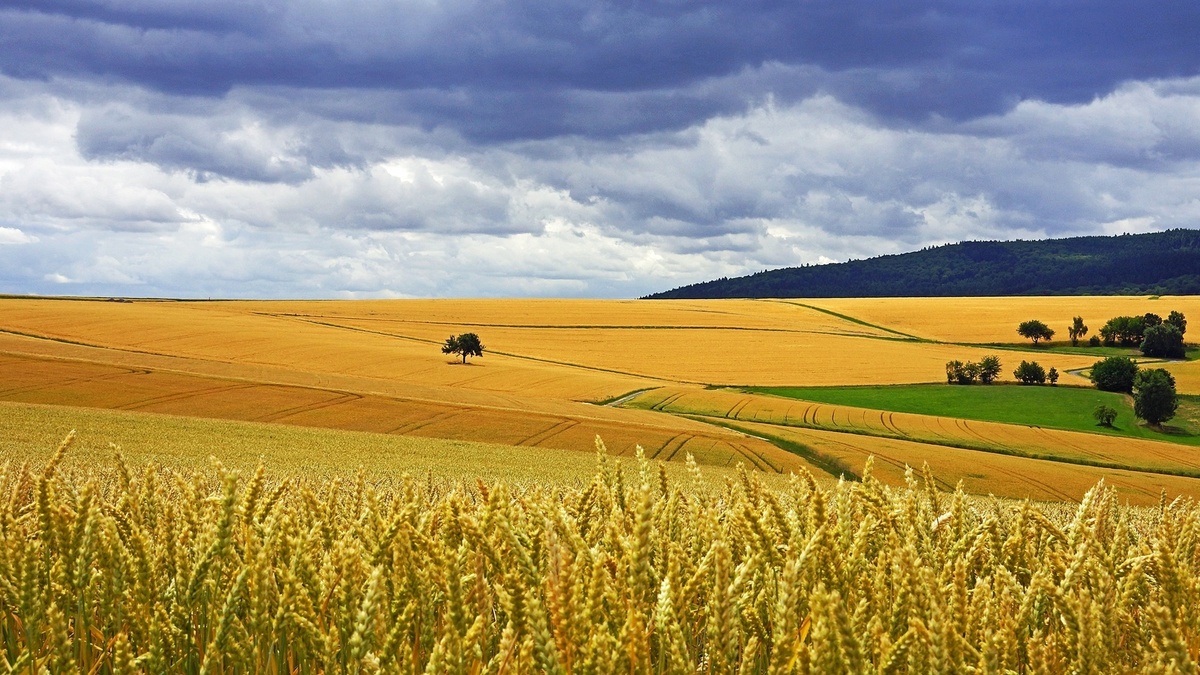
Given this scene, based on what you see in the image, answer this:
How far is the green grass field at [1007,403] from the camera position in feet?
229

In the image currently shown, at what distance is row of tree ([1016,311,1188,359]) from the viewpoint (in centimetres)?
10425

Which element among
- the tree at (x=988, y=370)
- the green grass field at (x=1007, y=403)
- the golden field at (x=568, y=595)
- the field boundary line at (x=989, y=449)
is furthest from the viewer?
the tree at (x=988, y=370)

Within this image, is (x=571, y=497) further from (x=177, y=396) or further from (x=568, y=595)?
(x=177, y=396)

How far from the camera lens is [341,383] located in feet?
200

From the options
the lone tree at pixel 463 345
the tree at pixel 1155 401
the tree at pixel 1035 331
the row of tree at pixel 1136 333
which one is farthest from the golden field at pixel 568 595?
the tree at pixel 1035 331

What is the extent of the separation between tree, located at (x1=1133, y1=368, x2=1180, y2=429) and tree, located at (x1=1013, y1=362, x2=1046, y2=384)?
43.6 feet

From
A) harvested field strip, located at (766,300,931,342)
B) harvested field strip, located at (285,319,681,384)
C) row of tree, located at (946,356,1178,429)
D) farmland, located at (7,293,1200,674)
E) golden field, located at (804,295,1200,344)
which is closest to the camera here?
farmland, located at (7,293,1200,674)

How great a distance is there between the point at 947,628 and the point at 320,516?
2639mm

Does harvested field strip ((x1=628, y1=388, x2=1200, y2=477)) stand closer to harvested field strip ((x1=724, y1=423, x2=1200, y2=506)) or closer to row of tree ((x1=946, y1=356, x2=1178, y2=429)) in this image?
harvested field strip ((x1=724, y1=423, x2=1200, y2=506))

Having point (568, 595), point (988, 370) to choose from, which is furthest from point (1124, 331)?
point (568, 595)

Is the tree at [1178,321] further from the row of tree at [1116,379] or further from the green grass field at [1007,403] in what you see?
the green grass field at [1007,403]

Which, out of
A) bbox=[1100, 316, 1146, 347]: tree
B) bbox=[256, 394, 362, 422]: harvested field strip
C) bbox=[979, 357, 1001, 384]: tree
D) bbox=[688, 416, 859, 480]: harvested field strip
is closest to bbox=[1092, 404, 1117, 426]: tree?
bbox=[979, 357, 1001, 384]: tree

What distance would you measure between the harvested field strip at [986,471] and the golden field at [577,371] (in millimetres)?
243

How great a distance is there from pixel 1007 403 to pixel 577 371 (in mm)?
36892
